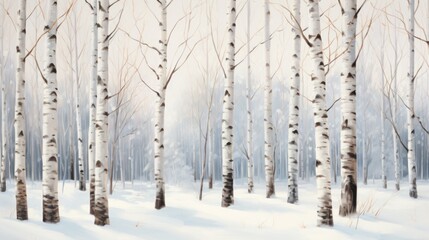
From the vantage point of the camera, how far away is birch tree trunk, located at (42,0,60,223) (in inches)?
244

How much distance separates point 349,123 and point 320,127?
0.64m

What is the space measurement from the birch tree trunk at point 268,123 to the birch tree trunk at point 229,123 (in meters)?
2.29

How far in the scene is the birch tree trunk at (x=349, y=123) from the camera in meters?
6.45

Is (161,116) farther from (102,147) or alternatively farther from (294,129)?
(294,129)

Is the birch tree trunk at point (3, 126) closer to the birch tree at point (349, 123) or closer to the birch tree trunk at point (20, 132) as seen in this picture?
the birch tree trunk at point (20, 132)

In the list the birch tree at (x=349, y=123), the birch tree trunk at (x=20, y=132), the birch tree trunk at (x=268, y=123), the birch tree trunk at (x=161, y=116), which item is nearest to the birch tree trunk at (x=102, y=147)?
the birch tree trunk at (x=20, y=132)

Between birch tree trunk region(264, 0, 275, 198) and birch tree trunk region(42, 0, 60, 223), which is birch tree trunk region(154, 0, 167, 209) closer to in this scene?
birch tree trunk region(42, 0, 60, 223)

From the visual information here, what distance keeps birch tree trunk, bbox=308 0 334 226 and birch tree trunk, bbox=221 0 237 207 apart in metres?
2.80

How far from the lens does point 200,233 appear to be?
5898mm

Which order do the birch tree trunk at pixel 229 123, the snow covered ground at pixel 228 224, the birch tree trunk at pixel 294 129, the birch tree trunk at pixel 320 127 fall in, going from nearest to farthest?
the snow covered ground at pixel 228 224, the birch tree trunk at pixel 320 127, the birch tree trunk at pixel 229 123, the birch tree trunk at pixel 294 129

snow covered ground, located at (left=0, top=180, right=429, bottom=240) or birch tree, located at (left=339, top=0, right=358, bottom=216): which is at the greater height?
birch tree, located at (left=339, top=0, right=358, bottom=216)

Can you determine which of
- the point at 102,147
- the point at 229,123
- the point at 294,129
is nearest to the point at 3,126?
the point at 229,123

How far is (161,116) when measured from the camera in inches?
340

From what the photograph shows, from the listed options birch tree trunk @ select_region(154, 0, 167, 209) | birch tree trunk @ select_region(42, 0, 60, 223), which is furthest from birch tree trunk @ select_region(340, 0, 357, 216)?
birch tree trunk @ select_region(42, 0, 60, 223)
